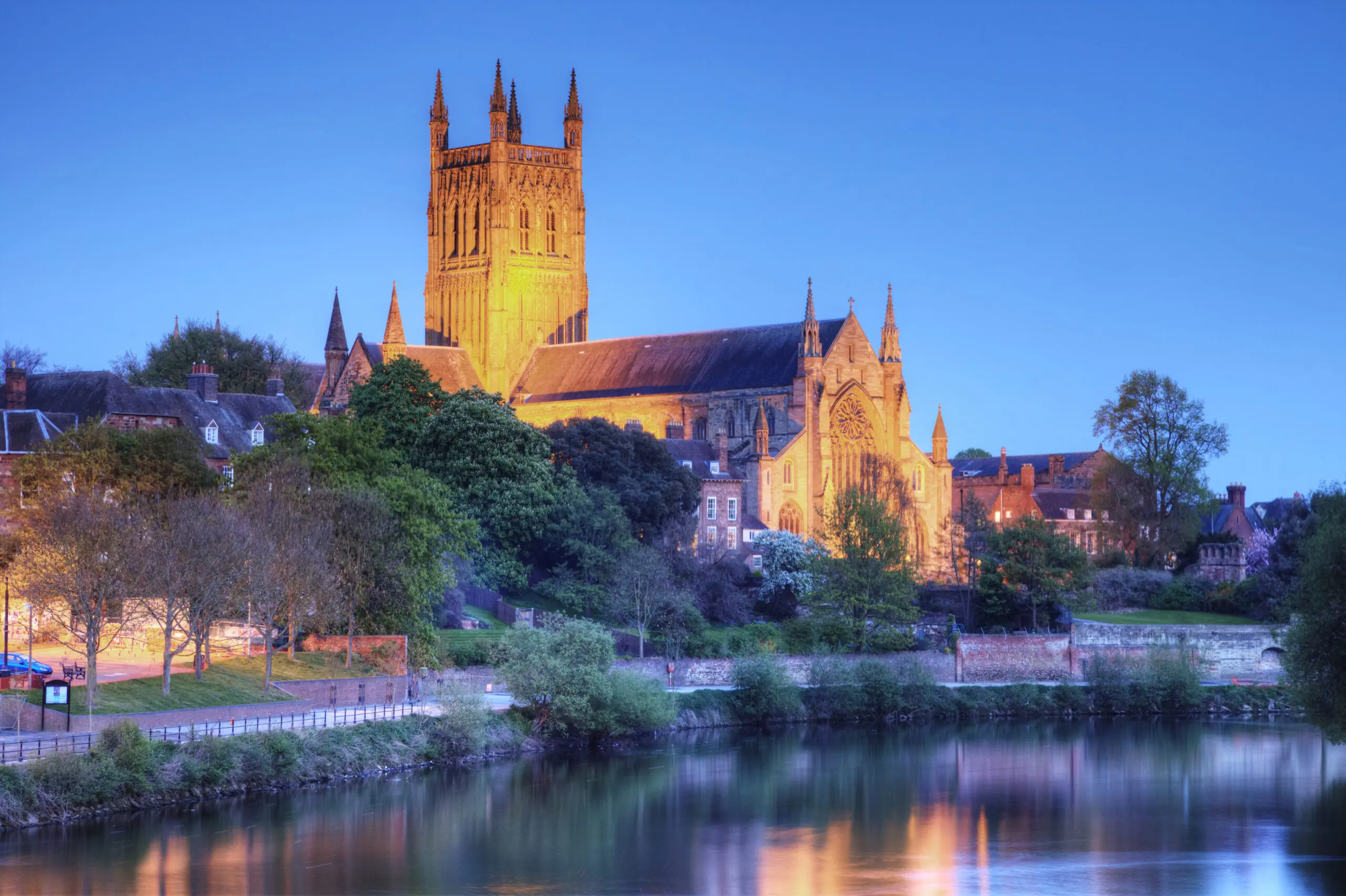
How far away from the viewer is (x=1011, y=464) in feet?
394

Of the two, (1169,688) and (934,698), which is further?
(1169,688)

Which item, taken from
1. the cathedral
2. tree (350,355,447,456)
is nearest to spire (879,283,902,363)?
the cathedral

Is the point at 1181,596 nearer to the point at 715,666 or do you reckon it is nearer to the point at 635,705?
the point at 715,666

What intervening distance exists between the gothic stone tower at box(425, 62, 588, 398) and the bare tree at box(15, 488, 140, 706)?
63.1 metres

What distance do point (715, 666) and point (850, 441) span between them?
116 ft

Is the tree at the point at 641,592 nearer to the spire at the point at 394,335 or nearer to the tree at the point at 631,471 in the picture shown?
the tree at the point at 631,471

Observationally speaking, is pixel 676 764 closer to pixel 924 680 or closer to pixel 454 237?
pixel 924 680

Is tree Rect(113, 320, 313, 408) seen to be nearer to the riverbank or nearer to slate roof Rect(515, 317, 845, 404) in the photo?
slate roof Rect(515, 317, 845, 404)

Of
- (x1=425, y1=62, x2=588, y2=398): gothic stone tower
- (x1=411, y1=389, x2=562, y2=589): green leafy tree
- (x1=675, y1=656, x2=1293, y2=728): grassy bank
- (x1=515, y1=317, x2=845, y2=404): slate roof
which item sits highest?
(x1=425, y1=62, x2=588, y2=398): gothic stone tower

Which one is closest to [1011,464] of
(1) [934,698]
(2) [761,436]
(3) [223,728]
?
(2) [761,436]

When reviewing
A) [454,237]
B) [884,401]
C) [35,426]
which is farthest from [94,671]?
[454,237]

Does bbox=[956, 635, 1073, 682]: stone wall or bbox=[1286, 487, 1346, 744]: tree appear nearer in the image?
bbox=[1286, 487, 1346, 744]: tree

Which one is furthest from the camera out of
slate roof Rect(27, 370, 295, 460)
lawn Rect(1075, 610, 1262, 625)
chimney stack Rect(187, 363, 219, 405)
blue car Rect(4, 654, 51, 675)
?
chimney stack Rect(187, 363, 219, 405)

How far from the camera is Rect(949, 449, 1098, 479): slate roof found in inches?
4592
